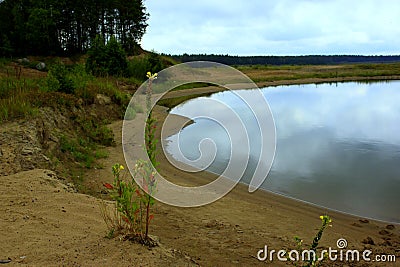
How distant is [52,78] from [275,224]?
640cm

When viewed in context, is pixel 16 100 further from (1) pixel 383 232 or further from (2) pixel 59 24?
(2) pixel 59 24

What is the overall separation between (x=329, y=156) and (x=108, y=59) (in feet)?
48.4

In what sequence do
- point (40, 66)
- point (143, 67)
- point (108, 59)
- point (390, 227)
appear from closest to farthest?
point (390, 227), point (108, 59), point (143, 67), point (40, 66)

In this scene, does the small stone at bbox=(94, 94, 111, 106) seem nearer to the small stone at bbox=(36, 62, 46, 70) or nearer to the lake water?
the lake water

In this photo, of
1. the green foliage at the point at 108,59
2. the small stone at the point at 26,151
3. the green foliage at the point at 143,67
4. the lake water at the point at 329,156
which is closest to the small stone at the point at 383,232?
the lake water at the point at 329,156

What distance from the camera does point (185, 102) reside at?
20.3m

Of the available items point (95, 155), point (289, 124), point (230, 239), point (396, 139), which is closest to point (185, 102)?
point (289, 124)

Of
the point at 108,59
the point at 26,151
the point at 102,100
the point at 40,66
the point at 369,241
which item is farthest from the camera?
the point at 40,66

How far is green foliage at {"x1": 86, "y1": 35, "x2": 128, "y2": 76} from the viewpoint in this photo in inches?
802

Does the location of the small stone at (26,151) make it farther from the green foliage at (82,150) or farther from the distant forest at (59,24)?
the distant forest at (59,24)

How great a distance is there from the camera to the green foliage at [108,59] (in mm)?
20359

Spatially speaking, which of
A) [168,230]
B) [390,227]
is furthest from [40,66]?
[390,227]

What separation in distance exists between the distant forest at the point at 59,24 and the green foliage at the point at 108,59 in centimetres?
723

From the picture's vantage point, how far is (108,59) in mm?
20812
